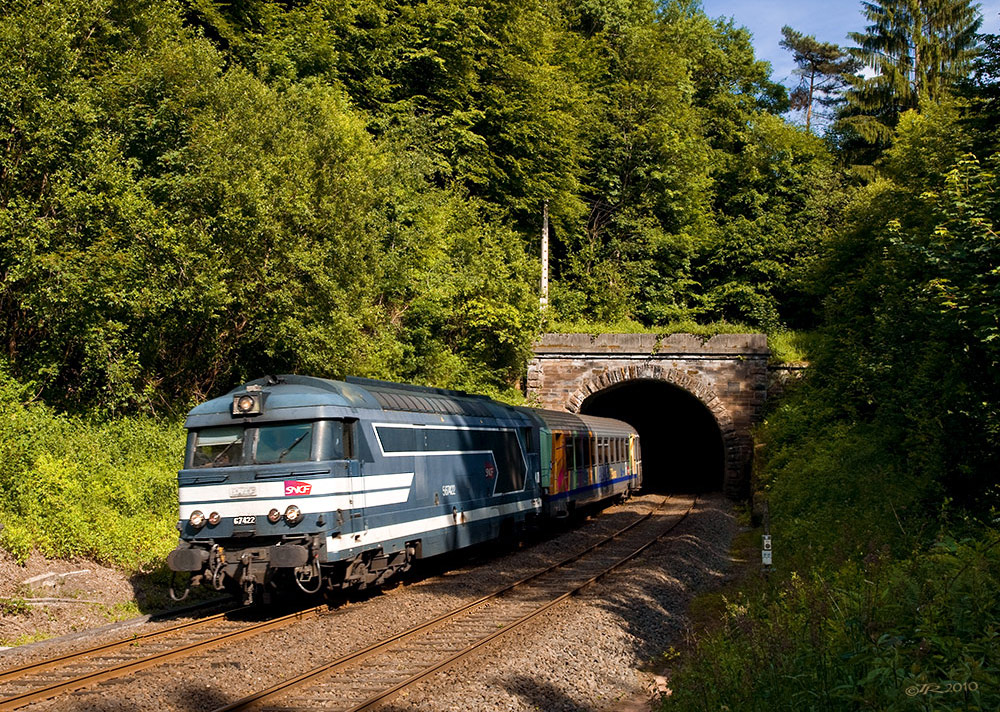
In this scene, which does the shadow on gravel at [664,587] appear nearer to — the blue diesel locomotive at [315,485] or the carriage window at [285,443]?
the blue diesel locomotive at [315,485]

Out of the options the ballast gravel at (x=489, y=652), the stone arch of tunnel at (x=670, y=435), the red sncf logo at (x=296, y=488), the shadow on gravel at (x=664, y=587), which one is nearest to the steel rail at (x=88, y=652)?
the ballast gravel at (x=489, y=652)

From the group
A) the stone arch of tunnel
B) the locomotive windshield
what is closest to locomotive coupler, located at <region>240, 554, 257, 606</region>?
the locomotive windshield

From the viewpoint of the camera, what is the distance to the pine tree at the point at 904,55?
124ft

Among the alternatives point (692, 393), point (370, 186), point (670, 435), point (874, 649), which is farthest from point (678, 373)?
point (874, 649)

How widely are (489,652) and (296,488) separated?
3.33 m

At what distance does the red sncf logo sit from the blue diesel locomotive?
0.01 metres

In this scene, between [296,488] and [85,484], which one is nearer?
[296,488]

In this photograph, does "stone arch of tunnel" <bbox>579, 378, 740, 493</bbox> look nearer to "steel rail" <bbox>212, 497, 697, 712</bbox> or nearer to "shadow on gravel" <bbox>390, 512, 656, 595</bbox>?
"shadow on gravel" <bbox>390, 512, 656, 595</bbox>

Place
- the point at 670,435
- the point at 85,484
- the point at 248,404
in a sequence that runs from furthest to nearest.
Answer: the point at 670,435 < the point at 85,484 < the point at 248,404

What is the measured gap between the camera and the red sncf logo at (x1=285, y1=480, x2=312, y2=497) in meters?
10.9

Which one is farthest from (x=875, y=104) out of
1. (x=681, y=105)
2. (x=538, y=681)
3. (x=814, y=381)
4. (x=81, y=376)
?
(x=538, y=681)

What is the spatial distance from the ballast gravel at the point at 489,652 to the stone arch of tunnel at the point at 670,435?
2417 cm

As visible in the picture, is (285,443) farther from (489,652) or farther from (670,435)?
(670,435)

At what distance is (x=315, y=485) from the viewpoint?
36.0 ft
